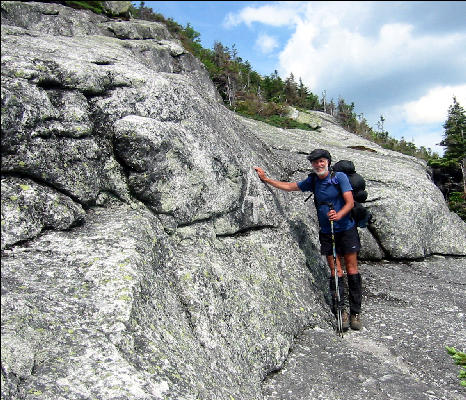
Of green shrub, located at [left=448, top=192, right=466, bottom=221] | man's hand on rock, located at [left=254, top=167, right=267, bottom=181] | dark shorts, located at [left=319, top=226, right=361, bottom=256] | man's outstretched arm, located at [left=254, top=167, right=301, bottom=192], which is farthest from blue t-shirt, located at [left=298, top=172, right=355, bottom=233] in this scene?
green shrub, located at [left=448, top=192, right=466, bottom=221]

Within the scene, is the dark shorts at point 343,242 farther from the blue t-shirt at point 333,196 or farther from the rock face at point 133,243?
the rock face at point 133,243

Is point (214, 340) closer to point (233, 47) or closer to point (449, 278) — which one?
point (449, 278)

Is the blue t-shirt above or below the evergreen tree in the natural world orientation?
below

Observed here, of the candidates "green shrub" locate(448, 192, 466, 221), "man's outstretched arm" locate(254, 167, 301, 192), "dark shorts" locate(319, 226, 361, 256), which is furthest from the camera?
"green shrub" locate(448, 192, 466, 221)

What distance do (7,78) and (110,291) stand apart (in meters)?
4.32

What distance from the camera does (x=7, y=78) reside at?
6.73 m

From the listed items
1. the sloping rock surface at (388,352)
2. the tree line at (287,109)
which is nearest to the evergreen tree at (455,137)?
the tree line at (287,109)

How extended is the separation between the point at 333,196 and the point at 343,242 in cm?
136

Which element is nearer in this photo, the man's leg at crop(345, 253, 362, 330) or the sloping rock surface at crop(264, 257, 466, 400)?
the sloping rock surface at crop(264, 257, 466, 400)

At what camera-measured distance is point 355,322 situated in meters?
10.3

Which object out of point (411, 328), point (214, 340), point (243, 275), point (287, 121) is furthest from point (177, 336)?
point (287, 121)

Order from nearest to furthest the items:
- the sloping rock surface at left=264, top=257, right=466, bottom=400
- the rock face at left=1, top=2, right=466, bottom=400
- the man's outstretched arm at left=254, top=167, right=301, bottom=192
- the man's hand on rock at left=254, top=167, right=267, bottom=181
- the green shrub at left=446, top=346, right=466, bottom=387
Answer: the rock face at left=1, top=2, right=466, bottom=400 → the sloping rock surface at left=264, top=257, right=466, bottom=400 → the green shrub at left=446, top=346, right=466, bottom=387 → the man's outstretched arm at left=254, top=167, right=301, bottom=192 → the man's hand on rock at left=254, top=167, right=267, bottom=181

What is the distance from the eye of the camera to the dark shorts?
1048 centimetres

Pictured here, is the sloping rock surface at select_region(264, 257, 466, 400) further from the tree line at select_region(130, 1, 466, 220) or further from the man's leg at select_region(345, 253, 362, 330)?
the tree line at select_region(130, 1, 466, 220)
